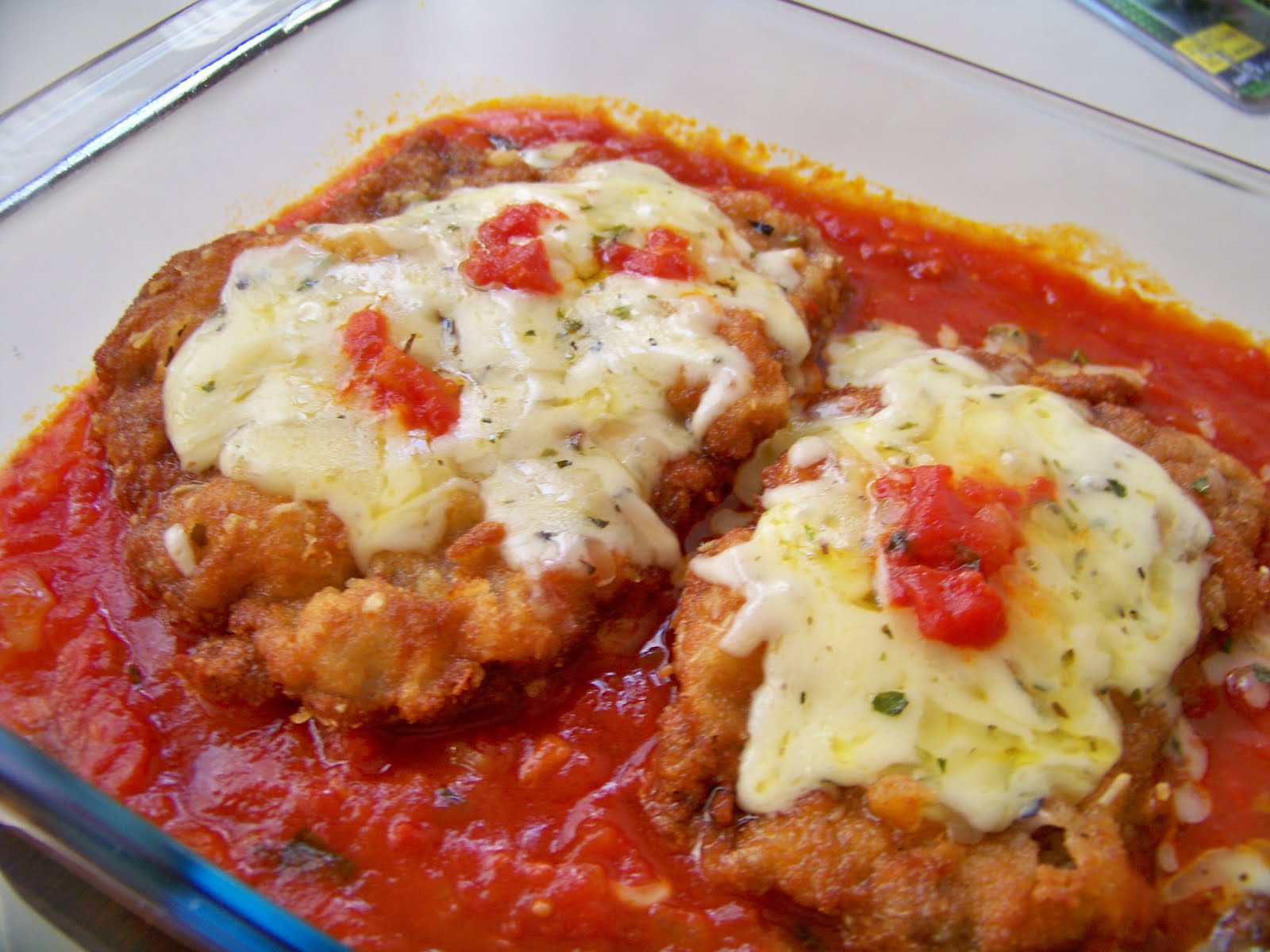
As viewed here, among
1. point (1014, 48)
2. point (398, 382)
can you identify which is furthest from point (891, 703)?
point (1014, 48)

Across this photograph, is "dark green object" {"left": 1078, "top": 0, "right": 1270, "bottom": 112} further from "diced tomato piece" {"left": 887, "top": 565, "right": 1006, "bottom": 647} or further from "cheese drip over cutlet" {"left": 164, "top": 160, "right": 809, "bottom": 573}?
"diced tomato piece" {"left": 887, "top": 565, "right": 1006, "bottom": 647}

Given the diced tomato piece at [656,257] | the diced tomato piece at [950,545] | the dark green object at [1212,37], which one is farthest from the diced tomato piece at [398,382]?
the dark green object at [1212,37]

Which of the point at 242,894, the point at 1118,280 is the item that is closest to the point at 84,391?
the point at 242,894

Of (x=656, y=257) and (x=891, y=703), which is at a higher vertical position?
(x=656, y=257)

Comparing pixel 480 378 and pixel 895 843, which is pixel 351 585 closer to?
pixel 480 378

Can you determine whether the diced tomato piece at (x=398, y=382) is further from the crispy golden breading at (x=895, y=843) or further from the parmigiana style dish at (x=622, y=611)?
the crispy golden breading at (x=895, y=843)

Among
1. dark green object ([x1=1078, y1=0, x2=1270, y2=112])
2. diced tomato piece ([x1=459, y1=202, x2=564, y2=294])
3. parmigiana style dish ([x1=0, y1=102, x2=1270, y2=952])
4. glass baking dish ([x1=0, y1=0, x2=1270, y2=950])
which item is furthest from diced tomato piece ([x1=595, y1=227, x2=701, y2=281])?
dark green object ([x1=1078, y1=0, x2=1270, y2=112])

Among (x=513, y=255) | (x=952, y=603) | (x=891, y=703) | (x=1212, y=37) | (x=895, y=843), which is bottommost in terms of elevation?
(x=895, y=843)
